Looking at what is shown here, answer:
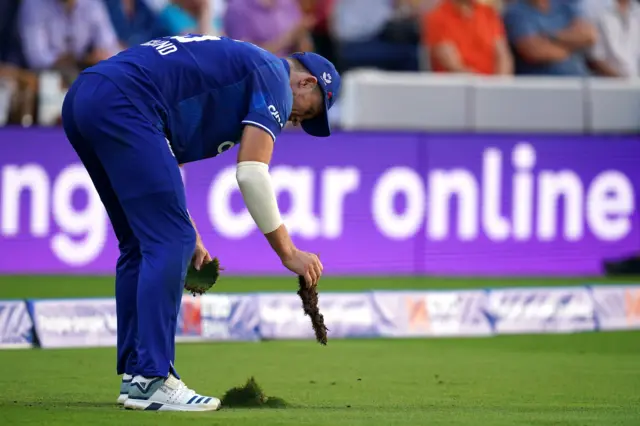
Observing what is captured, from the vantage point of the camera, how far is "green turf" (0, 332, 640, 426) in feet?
18.6

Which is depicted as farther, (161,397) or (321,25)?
(321,25)

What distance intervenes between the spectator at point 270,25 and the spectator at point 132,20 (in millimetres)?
894

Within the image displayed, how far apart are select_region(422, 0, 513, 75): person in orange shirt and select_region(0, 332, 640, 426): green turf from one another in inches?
205

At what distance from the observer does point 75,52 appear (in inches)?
520

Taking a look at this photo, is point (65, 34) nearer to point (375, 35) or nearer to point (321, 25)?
point (321, 25)

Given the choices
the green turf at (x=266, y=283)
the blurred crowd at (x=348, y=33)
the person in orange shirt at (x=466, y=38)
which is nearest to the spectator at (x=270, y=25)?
the blurred crowd at (x=348, y=33)

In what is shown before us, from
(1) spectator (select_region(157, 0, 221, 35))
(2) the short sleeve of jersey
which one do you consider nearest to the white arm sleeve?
(2) the short sleeve of jersey

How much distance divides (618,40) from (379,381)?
30.8 ft

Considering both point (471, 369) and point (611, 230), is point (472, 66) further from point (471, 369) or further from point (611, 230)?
point (471, 369)

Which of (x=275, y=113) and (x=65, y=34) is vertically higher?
(x=65, y=34)

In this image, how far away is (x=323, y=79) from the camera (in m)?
6.09

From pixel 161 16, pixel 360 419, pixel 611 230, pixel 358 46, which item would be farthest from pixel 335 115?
pixel 360 419

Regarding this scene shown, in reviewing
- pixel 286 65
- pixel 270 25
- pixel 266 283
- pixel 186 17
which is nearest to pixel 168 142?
pixel 286 65

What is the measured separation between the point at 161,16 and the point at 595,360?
22.5ft
